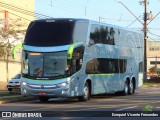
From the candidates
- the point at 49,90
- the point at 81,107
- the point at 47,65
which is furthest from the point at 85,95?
the point at 81,107

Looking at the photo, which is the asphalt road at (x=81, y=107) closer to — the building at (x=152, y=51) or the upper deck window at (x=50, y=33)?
the upper deck window at (x=50, y=33)

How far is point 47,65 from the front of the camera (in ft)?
76.2

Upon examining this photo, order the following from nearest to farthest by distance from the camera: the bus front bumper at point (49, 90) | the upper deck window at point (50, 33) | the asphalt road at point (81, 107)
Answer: the asphalt road at point (81, 107) < the bus front bumper at point (49, 90) < the upper deck window at point (50, 33)

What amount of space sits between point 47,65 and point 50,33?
1565 mm

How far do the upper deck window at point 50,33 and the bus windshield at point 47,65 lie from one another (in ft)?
1.86

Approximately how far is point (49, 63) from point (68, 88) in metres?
1.48

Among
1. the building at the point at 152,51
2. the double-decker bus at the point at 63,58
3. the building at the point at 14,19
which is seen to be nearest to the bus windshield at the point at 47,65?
the double-decker bus at the point at 63,58

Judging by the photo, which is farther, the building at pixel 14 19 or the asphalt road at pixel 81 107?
the building at pixel 14 19

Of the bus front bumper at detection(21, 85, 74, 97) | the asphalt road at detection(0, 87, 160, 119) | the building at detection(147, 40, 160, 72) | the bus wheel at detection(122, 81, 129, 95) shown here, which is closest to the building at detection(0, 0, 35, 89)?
the bus wheel at detection(122, 81, 129, 95)

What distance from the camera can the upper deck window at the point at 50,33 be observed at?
76.5ft

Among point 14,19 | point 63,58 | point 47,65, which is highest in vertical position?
point 14,19

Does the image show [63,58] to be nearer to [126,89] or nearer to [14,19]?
[126,89]

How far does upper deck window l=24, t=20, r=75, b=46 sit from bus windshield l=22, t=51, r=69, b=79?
57 centimetres

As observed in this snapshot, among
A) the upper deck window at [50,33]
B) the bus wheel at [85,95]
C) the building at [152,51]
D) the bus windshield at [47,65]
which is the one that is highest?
the building at [152,51]
